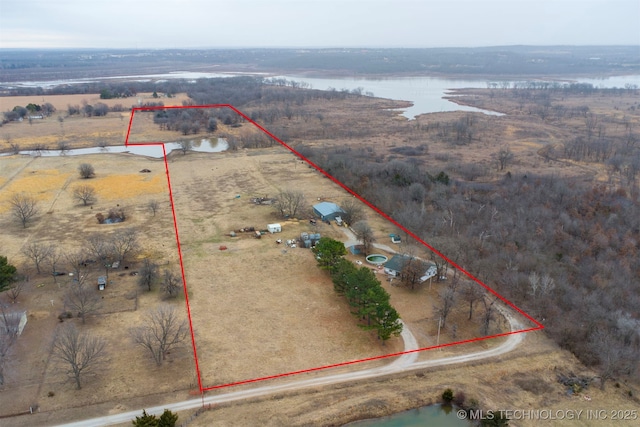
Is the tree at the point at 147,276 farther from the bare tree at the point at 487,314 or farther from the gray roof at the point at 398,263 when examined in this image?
the bare tree at the point at 487,314

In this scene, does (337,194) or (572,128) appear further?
(572,128)

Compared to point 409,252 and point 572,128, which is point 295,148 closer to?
point 409,252

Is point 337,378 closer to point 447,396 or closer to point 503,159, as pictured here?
point 447,396

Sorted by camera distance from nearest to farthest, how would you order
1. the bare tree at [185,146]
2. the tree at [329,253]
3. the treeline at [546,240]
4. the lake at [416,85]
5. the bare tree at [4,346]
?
the bare tree at [4,346], the treeline at [546,240], the tree at [329,253], the bare tree at [185,146], the lake at [416,85]

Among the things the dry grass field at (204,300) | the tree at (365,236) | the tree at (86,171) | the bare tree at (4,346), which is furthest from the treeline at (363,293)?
the tree at (86,171)

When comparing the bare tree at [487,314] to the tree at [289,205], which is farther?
the tree at [289,205]

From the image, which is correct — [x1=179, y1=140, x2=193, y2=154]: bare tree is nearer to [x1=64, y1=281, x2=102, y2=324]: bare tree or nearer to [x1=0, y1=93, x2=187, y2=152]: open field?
[x1=0, y1=93, x2=187, y2=152]: open field

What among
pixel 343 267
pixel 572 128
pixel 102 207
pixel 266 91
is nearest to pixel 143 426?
pixel 343 267
